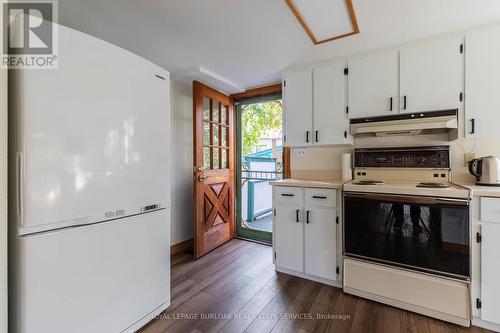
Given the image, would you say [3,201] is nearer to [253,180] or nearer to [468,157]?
[253,180]

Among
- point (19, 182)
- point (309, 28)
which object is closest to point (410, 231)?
point (309, 28)

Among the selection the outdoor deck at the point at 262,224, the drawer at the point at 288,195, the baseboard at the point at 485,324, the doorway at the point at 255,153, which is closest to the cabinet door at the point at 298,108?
the drawer at the point at 288,195

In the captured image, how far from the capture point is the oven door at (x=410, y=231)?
1585 mm

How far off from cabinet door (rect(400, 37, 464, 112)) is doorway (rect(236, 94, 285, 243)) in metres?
1.60

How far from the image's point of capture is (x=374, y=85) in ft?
6.89

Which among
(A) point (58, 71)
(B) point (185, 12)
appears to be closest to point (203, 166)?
(B) point (185, 12)

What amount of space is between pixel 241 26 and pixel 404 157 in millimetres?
1907

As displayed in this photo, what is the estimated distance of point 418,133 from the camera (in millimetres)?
2129

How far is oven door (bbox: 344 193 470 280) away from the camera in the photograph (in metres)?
1.58

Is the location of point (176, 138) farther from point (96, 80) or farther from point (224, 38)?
point (96, 80)

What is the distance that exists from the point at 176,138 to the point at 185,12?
5.06 ft

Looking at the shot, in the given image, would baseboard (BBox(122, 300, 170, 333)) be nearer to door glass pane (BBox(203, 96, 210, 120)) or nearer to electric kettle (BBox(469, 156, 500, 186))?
door glass pane (BBox(203, 96, 210, 120))

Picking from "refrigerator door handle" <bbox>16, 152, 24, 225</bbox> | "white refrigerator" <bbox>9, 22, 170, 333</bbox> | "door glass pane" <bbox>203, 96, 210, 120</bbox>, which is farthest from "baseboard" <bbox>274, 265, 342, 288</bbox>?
"refrigerator door handle" <bbox>16, 152, 24, 225</bbox>

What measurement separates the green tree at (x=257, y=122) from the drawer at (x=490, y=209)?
7.87ft
